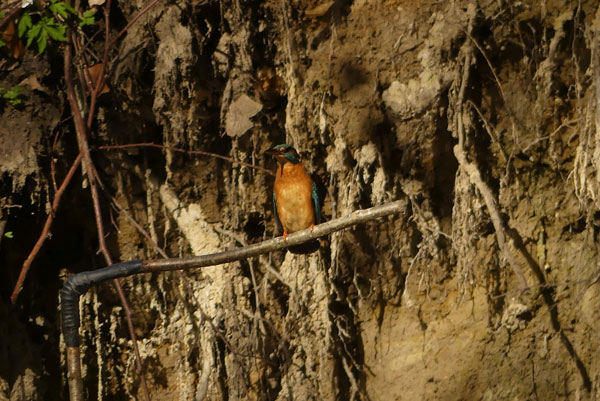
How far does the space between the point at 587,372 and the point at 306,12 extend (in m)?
2.45

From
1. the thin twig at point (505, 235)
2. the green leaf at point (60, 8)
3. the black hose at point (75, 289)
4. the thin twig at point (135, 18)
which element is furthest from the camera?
the thin twig at point (135, 18)

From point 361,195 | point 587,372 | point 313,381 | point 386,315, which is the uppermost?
point 361,195

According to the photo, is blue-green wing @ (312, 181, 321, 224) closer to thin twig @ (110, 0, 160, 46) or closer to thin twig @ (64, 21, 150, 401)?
thin twig @ (64, 21, 150, 401)

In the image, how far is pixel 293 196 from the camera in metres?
3.88

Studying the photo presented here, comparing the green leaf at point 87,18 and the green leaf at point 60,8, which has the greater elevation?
the green leaf at point 87,18

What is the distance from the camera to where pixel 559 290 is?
3992 mm

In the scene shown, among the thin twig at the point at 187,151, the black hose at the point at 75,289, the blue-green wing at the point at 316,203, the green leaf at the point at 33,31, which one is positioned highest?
the green leaf at the point at 33,31

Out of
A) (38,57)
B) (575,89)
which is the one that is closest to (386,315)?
(575,89)

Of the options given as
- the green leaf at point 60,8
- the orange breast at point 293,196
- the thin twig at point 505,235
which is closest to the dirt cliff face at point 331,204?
the thin twig at point 505,235

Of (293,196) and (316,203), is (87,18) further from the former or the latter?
(316,203)

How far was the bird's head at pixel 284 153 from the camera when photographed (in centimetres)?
378

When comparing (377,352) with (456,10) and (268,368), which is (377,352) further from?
(456,10)

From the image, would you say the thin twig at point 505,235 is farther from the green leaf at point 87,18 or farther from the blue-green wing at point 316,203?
the green leaf at point 87,18

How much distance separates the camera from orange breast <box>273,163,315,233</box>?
12.7 ft
